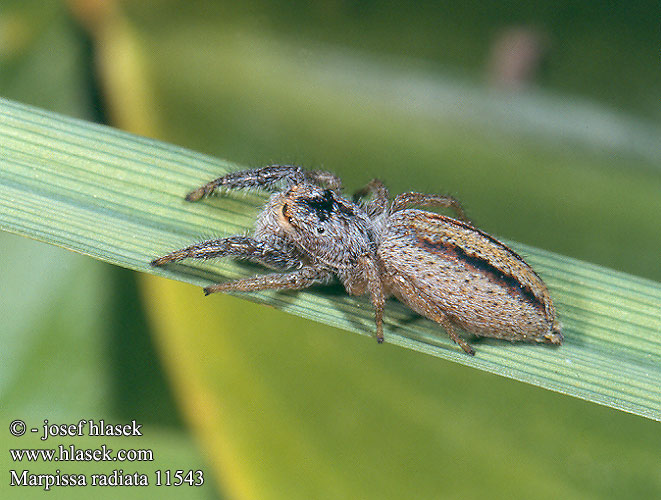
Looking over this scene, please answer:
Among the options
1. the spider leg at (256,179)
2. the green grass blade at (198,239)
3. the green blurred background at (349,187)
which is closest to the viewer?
the green grass blade at (198,239)

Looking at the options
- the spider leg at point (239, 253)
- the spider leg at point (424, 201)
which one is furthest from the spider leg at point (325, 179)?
the spider leg at point (239, 253)

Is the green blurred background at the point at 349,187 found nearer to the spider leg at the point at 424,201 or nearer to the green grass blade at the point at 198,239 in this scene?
the spider leg at the point at 424,201

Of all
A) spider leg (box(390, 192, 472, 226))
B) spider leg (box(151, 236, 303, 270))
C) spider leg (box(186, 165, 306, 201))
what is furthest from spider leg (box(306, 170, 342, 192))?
spider leg (box(151, 236, 303, 270))

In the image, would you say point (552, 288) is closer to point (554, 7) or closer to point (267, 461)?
point (267, 461)

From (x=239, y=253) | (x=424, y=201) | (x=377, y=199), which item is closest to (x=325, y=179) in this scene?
(x=377, y=199)

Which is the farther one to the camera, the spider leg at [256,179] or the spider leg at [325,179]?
the spider leg at [325,179]

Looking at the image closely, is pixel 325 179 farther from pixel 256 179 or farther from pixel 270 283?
pixel 270 283
